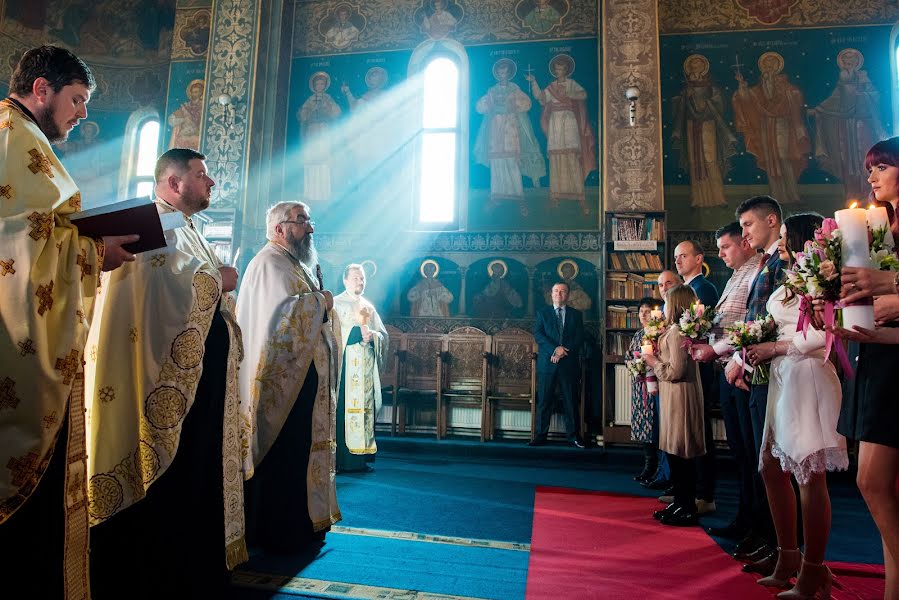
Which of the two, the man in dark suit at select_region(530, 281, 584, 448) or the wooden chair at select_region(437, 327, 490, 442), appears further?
the wooden chair at select_region(437, 327, 490, 442)

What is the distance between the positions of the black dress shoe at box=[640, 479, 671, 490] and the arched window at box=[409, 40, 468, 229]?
16.6ft

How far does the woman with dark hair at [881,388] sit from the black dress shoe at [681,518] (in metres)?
2.10

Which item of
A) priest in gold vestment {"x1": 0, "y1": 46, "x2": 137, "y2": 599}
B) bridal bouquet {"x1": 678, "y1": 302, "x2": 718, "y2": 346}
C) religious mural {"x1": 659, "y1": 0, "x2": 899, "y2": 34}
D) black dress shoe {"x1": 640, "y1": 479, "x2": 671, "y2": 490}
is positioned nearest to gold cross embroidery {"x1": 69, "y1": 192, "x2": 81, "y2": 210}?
priest in gold vestment {"x1": 0, "y1": 46, "x2": 137, "y2": 599}

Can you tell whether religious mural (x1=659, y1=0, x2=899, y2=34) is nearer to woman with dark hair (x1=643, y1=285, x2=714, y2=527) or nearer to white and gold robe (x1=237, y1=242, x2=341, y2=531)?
woman with dark hair (x1=643, y1=285, x2=714, y2=527)

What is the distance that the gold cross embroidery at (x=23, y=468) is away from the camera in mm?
1486

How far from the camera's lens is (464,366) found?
8.30m

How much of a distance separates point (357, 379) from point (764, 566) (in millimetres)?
4031

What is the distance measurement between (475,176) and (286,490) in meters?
6.89

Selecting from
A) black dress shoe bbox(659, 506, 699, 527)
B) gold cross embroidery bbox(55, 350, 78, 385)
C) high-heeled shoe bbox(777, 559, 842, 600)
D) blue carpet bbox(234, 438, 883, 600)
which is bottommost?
blue carpet bbox(234, 438, 883, 600)

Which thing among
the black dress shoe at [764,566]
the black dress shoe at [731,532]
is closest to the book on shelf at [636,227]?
the black dress shoe at [731,532]

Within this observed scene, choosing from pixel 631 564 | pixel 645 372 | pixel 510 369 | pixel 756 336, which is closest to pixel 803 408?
pixel 756 336

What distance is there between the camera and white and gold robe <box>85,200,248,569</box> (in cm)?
202

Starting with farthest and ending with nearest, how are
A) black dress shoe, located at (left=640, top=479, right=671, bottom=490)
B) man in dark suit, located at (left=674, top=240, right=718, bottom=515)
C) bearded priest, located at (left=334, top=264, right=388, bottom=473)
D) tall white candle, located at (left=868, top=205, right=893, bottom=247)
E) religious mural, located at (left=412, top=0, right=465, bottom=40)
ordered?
religious mural, located at (left=412, top=0, right=465, bottom=40)
bearded priest, located at (left=334, top=264, right=388, bottom=473)
black dress shoe, located at (left=640, top=479, right=671, bottom=490)
man in dark suit, located at (left=674, top=240, right=718, bottom=515)
tall white candle, located at (left=868, top=205, right=893, bottom=247)

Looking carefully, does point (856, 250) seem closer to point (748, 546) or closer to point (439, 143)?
point (748, 546)
